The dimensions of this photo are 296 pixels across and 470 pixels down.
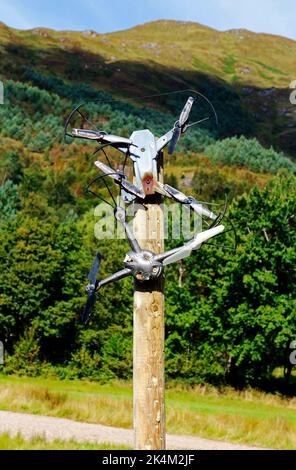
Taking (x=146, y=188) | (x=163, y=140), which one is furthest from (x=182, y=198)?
(x=163, y=140)

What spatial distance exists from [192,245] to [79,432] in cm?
1167

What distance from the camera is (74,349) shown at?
49781 mm

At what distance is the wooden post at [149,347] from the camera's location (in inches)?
308

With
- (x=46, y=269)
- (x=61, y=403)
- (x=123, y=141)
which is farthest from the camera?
(x=46, y=269)

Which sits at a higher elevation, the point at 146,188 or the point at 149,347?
the point at 146,188

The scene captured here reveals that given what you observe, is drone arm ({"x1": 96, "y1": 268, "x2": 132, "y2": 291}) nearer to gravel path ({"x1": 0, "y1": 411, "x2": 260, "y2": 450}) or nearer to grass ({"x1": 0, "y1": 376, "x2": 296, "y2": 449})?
gravel path ({"x1": 0, "y1": 411, "x2": 260, "y2": 450})

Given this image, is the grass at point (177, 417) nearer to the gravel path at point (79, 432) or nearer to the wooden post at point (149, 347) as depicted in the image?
the gravel path at point (79, 432)

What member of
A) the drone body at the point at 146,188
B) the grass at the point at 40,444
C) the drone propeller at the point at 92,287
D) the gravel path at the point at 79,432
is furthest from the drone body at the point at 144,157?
the gravel path at the point at 79,432

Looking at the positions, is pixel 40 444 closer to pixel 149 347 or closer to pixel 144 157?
pixel 149 347

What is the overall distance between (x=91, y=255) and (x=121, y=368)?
12689mm

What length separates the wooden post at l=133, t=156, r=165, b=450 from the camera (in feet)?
25.7

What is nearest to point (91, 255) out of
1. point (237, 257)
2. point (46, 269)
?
point (46, 269)

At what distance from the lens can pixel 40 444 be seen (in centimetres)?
1494
